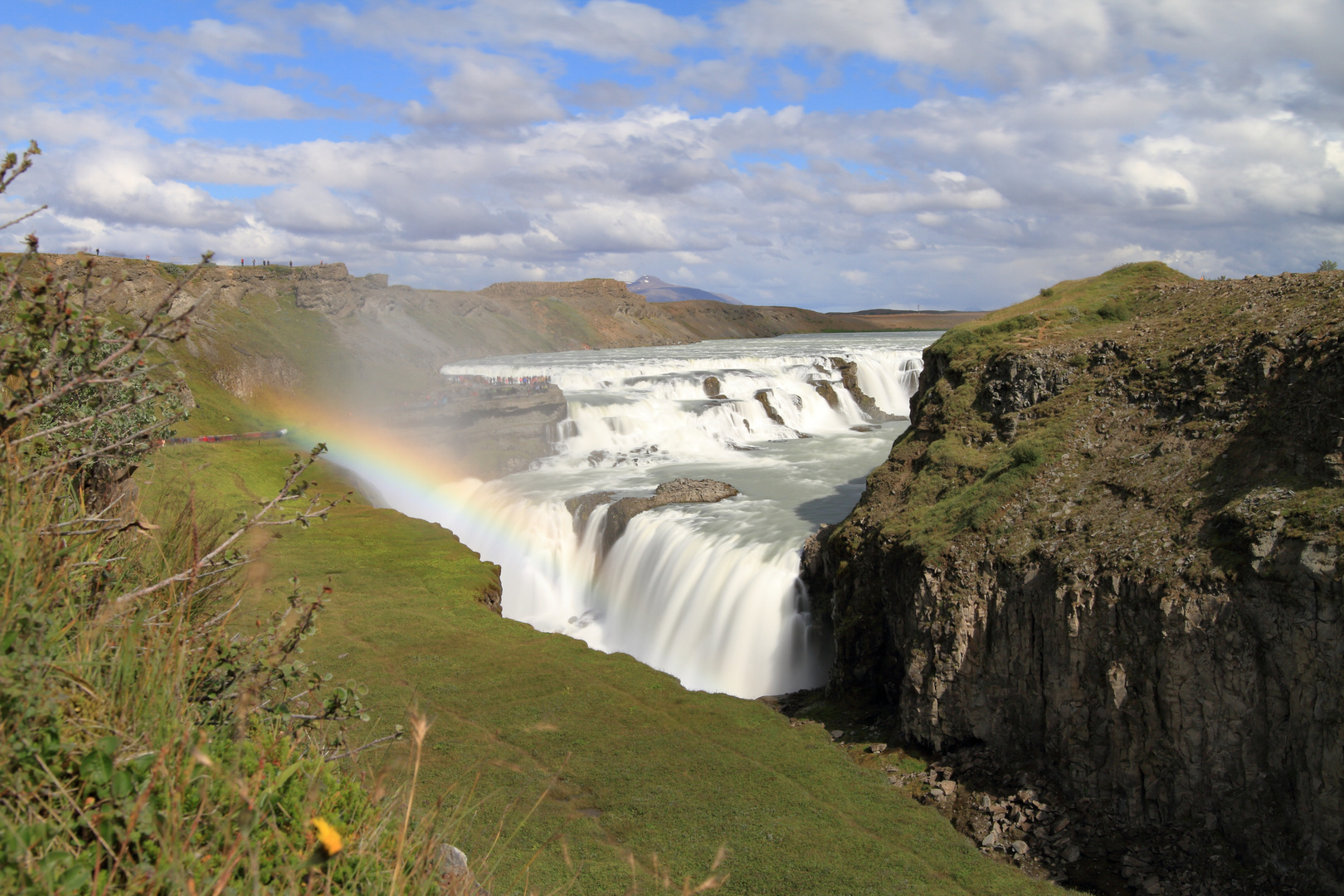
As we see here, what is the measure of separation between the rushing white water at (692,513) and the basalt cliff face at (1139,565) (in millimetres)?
2620

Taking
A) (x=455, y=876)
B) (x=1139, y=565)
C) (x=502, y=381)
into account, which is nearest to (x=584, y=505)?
(x=1139, y=565)

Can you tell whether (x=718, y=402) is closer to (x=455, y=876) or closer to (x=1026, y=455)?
(x=1026, y=455)

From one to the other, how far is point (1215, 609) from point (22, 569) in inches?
514

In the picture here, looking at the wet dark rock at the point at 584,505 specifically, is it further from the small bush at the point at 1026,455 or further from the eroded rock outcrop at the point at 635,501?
the small bush at the point at 1026,455

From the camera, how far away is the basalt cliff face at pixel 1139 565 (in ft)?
35.0

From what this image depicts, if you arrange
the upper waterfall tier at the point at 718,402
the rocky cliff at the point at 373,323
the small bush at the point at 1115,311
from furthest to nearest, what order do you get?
the rocky cliff at the point at 373,323
the upper waterfall tier at the point at 718,402
the small bush at the point at 1115,311

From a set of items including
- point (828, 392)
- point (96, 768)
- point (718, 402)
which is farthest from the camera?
point (828, 392)

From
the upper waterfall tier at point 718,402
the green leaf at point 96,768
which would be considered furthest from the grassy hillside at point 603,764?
the upper waterfall tier at point 718,402

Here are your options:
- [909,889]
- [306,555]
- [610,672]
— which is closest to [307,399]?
[306,555]

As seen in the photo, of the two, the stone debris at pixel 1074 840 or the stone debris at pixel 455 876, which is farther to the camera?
the stone debris at pixel 1074 840

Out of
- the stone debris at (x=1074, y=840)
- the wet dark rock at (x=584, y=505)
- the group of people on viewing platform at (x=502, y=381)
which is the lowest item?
the stone debris at (x=1074, y=840)

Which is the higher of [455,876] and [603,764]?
[455,876]

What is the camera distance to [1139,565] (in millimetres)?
12453

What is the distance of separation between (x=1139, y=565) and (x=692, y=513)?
1665 centimetres
